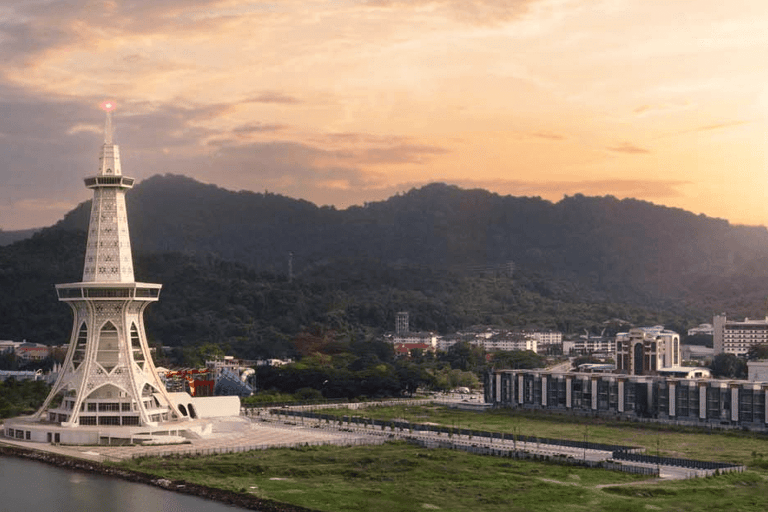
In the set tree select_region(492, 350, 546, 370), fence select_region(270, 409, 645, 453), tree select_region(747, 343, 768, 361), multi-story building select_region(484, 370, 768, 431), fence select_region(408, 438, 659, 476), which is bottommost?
fence select_region(408, 438, 659, 476)

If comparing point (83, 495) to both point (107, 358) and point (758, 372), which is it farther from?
point (758, 372)

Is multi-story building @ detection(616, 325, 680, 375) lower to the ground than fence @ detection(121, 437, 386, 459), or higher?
higher

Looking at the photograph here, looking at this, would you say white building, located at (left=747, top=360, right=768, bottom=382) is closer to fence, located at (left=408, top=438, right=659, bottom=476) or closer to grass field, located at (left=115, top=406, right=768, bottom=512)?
grass field, located at (left=115, top=406, right=768, bottom=512)

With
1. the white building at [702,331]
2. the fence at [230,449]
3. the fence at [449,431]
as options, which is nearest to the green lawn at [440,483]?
the fence at [230,449]

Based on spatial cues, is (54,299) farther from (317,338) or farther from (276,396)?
(276,396)

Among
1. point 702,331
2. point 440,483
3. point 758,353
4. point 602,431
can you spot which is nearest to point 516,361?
point 758,353

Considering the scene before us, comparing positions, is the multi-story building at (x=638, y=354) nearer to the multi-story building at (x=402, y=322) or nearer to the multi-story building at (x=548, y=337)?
the multi-story building at (x=548, y=337)

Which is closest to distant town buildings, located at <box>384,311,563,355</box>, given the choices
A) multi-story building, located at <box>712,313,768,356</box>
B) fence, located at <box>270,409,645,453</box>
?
multi-story building, located at <box>712,313,768,356</box>
